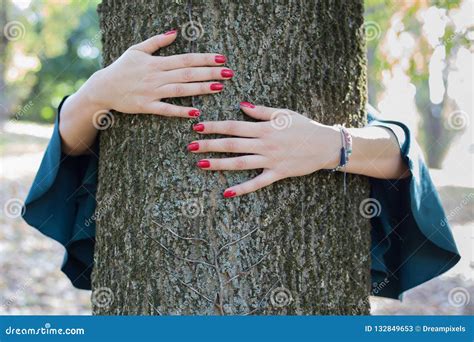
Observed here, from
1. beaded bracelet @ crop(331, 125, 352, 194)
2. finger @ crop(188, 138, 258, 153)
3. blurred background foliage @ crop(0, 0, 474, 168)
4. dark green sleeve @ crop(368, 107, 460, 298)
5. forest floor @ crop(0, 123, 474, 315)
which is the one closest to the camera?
finger @ crop(188, 138, 258, 153)

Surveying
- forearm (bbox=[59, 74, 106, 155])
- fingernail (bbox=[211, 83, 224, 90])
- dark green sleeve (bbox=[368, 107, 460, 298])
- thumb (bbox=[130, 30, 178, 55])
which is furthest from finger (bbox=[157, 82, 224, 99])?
dark green sleeve (bbox=[368, 107, 460, 298])

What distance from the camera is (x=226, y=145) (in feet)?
5.71

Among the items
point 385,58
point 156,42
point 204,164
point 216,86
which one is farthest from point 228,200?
point 385,58

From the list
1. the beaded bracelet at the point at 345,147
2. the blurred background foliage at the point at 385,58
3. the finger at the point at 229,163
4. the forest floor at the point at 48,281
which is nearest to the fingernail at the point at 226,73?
the finger at the point at 229,163

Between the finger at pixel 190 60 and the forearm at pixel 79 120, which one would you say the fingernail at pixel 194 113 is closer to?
the finger at pixel 190 60

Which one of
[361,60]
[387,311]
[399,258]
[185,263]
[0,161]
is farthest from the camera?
[0,161]

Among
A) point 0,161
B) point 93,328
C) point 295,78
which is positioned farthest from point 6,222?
point 295,78

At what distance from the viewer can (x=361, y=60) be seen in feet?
6.80

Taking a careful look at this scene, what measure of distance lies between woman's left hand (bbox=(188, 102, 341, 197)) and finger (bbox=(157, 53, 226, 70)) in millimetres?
152

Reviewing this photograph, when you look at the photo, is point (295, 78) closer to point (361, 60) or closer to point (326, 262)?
point (361, 60)

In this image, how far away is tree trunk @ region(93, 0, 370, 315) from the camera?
1.76 meters

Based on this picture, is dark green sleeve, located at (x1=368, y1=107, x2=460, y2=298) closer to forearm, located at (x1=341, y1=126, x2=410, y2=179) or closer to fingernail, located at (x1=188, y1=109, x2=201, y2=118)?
forearm, located at (x1=341, y1=126, x2=410, y2=179)

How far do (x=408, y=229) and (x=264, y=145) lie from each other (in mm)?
752

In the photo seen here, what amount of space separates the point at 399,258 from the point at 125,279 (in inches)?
41.5
